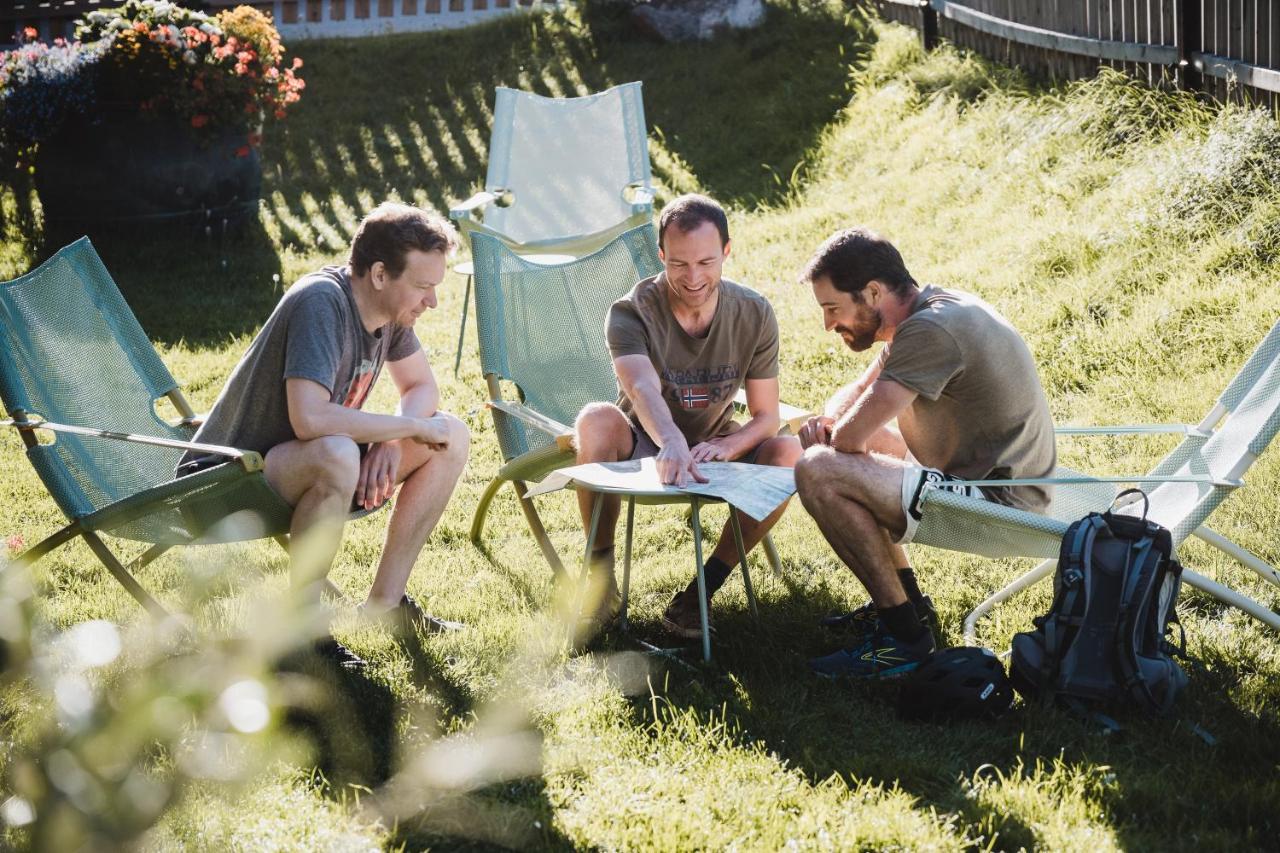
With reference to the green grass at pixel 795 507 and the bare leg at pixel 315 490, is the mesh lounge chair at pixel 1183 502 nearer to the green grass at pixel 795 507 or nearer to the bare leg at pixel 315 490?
the green grass at pixel 795 507

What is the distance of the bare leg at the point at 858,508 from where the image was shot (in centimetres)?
345

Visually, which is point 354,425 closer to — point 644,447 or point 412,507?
point 412,507

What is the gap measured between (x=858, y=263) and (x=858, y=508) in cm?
66

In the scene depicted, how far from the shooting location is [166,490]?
335 centimetres

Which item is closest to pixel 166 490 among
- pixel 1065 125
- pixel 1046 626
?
pixel 1046 626

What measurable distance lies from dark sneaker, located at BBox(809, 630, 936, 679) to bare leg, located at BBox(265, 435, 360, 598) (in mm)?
1370

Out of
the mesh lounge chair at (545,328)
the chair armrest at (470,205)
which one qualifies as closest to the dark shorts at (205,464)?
the mesh lounge chair at (545,328)

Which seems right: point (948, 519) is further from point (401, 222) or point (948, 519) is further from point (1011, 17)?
point (1011, 17)

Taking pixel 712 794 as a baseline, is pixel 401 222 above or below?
above

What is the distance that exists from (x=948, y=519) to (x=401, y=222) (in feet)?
5.55

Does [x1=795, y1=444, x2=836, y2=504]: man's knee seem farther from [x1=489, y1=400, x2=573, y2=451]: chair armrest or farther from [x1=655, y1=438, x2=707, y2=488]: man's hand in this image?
[x1=489, y1=400, x2=573, y2=451]: chair armrest

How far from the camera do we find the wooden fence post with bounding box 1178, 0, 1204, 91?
6.79 metres

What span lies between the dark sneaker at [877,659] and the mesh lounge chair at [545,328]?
106 cm

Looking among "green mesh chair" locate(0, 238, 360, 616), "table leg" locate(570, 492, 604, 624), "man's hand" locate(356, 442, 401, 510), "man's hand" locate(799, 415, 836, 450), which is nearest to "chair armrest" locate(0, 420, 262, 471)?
"green mesh chair" locate(0, 238, 360, 616)
